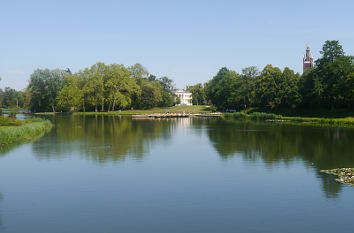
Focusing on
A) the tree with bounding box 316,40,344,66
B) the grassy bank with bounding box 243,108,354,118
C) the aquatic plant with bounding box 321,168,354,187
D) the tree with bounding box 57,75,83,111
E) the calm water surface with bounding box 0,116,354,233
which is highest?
the tree with bounding box 316,40,344,66

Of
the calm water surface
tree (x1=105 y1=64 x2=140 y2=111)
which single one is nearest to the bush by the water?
tree (x1=105 y1=64 x2=140 y2=111)

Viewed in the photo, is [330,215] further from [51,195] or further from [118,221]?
[51,195]

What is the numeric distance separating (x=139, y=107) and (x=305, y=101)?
67.1m

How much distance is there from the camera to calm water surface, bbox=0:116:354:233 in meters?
13.3

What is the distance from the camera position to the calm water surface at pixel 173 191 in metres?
13.3

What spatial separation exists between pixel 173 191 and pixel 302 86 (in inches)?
2722

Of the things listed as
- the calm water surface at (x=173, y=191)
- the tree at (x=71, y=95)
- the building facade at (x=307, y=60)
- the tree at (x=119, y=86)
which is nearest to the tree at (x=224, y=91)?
the tree at (x=119, y=86)

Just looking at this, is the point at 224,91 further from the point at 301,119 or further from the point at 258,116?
the point at 301,119

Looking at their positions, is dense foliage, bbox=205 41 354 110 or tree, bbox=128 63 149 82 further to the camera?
tree, bbox=128 63 149 82

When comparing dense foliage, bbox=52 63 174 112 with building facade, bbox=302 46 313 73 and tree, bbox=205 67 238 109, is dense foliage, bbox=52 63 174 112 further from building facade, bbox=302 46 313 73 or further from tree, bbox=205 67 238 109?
building facade, bbox=302 46 313 73

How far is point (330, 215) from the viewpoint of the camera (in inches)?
552

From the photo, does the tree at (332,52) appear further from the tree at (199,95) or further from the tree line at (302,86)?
the tree at (199,95)

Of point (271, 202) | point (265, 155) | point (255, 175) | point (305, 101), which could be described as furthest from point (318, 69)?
point (271, 202)

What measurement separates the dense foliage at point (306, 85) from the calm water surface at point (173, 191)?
43660 millimetres
